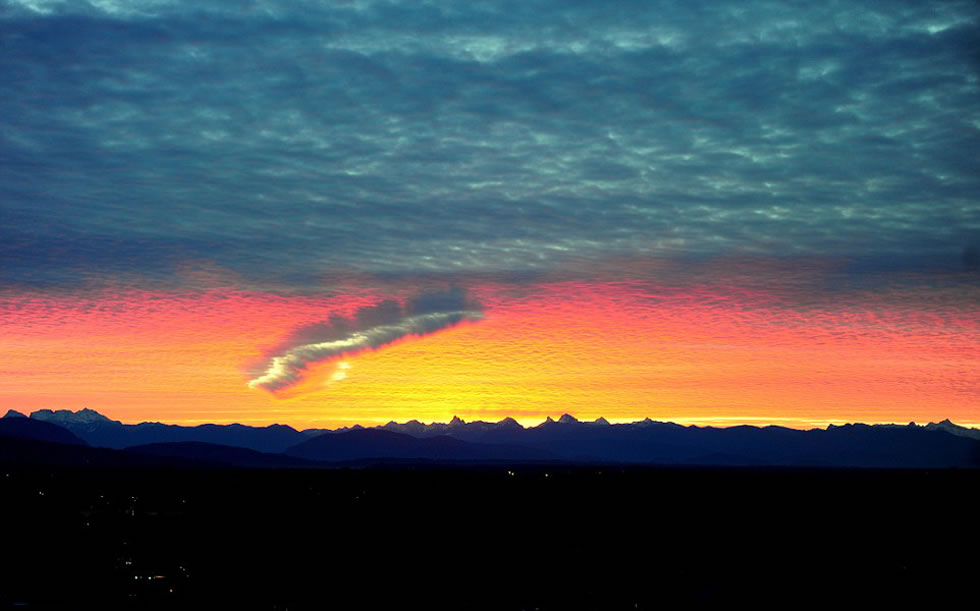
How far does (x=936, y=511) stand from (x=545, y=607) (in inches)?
4899

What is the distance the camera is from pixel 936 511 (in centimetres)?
15562

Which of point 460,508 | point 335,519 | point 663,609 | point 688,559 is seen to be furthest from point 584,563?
point 460,508

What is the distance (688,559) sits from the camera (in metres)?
78.2

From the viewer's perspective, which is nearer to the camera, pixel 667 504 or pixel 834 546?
pixel 834 546

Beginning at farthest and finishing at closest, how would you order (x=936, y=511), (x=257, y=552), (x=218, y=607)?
(x=936, y=511)
(x=257, y=552)
(x=218, y=607)

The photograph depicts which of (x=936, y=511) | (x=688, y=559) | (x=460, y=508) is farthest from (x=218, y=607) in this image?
(x=936, y=511)

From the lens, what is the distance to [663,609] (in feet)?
168

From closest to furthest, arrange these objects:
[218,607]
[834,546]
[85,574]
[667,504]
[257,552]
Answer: [218,607] → [85,574] → [257,552] → [834,546] → [667,504]

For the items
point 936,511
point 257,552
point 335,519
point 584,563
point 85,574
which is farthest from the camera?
point 936,511

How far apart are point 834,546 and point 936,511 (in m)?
75.0

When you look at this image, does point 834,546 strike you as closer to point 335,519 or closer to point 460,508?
point 335,519

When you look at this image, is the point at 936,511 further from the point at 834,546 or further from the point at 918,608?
the point at 918,608

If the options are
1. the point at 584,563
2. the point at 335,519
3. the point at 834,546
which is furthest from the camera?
the point at 335,519

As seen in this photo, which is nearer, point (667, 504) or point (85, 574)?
point (85, 574)
